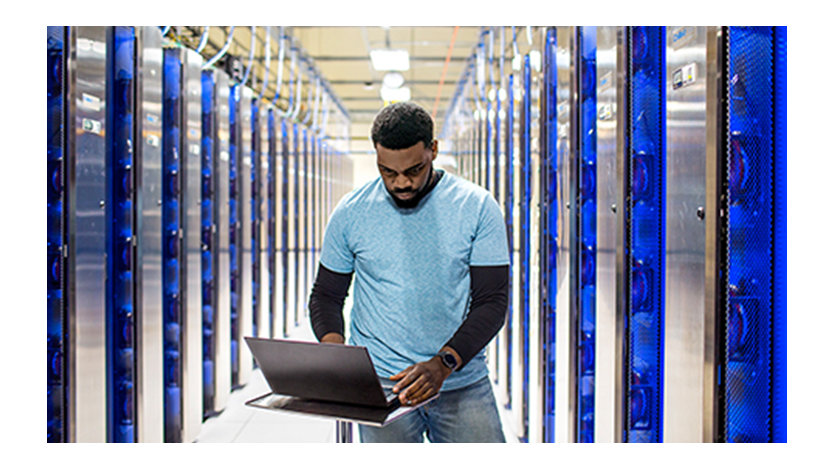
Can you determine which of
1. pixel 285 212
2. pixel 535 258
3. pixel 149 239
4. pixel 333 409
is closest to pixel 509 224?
pixel 535 258

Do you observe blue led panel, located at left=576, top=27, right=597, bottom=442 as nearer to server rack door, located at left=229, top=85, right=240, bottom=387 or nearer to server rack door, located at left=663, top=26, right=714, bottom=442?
server rack door, located at left=663, top=26, right=714, bottom=442

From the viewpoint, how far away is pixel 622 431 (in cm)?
259

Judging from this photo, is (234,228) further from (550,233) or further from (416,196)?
(416,196)

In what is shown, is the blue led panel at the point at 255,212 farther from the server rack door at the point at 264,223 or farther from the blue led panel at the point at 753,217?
the blue led panel at the point at 753,217

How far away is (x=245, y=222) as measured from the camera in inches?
231

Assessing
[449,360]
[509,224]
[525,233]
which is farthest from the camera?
[509,224]

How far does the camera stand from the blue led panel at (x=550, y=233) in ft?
11.9

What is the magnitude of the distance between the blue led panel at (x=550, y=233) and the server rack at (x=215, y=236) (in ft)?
8.01

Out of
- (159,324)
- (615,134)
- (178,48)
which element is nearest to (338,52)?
(178,48)

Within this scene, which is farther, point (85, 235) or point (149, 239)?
point (149, 239)

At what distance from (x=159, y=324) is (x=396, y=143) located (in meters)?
2.41

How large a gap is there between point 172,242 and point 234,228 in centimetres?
173

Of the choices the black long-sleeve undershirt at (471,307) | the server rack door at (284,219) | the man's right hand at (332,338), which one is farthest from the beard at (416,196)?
the server rack door at (284,219)

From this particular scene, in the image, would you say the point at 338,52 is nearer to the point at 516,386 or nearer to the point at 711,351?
the point at 516,386
